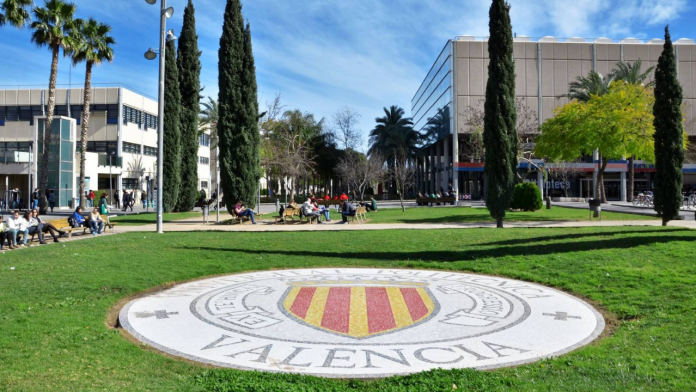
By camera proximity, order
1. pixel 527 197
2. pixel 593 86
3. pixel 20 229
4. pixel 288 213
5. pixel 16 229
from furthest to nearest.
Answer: pixel 593 86
pixel 527 197
pixel 288 213
pixel 20 229
pixel 16 229

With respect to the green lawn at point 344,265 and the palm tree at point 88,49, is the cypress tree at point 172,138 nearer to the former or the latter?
the palm tree at point 88,49

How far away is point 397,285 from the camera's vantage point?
9.34m

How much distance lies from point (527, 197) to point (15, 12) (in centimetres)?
3226

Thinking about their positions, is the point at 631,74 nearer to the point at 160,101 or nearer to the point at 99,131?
the point at 160,101

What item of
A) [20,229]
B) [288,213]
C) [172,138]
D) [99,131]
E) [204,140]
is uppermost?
[204,140]

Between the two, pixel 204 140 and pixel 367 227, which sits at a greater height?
pixel 204 140

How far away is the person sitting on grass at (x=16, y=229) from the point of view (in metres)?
14.6

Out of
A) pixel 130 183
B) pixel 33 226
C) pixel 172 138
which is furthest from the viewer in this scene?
pixel 130 183

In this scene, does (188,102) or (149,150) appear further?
(149,150)

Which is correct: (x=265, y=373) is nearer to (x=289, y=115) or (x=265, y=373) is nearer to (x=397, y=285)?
(x=397, y=285)

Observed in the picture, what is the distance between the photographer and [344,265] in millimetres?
11820

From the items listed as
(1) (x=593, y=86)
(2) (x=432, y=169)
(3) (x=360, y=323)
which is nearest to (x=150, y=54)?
(3) (x=360, y=323)

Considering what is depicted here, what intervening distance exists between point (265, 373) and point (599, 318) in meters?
4.90

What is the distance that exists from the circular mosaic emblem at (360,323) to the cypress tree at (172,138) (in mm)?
21728
